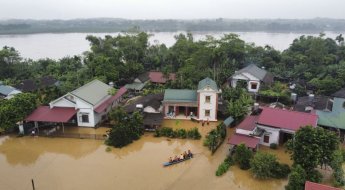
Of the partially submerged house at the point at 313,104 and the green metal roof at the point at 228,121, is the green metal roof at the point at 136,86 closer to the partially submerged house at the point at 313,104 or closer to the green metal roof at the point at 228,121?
the green metal roof at the point at 228,121

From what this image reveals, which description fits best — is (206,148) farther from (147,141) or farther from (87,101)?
(87,101)

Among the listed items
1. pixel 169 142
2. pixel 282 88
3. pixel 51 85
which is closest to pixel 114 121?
pixel 169 142

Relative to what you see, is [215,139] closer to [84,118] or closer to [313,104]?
[313,104]

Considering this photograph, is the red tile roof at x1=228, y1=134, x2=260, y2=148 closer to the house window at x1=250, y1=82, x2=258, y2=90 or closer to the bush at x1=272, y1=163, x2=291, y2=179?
the bush at x1=272, y1=163, x2=291, y2=179

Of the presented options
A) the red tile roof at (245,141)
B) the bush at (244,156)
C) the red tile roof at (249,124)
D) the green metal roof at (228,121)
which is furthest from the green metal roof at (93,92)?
the bush at (244,156)

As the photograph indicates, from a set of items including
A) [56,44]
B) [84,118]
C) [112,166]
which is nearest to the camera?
[112,166]

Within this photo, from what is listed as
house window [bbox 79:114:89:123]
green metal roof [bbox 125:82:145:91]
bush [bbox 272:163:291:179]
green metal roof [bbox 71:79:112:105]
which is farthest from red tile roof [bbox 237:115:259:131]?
green metal roof [bbox 125:82:145:91]

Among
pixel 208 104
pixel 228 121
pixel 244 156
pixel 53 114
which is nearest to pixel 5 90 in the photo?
pixel 53 114
